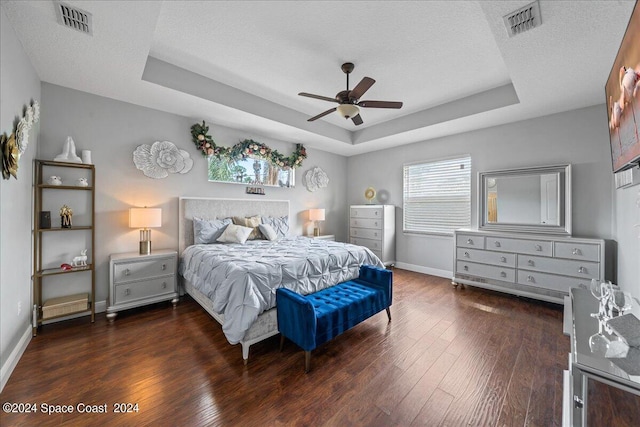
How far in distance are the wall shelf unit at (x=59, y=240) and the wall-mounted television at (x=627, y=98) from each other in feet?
15.1

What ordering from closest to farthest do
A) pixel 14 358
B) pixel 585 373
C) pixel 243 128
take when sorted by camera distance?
pixel 585 373 → pixel 14 358 → pixel 243 128

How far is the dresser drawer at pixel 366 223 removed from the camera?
5.22m

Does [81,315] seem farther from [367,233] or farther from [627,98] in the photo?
[627,98]

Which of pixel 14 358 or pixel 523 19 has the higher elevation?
pixel 523 19

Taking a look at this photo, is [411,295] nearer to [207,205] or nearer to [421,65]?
[421,65]

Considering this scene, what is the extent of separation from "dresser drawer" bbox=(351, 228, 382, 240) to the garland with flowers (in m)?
1.96

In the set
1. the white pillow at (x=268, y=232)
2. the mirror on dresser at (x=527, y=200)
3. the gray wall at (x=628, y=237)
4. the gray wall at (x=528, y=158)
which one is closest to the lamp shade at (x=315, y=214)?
the white pillow at (x=268, y=232)

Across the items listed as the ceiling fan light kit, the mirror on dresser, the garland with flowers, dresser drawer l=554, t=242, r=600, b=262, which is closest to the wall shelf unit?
the garland with flowers

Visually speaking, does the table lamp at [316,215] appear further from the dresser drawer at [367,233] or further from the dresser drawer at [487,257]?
the dresser drawer at [487,257]

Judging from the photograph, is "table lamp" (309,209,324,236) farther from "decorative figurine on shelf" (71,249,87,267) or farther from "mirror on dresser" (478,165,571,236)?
"decorative figurine on shelf" (71,249,87,267)

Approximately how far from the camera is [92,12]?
184 centimetres

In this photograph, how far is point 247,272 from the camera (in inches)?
85.7

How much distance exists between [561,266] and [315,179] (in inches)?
167

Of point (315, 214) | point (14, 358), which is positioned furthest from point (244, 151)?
point (14, 358)
